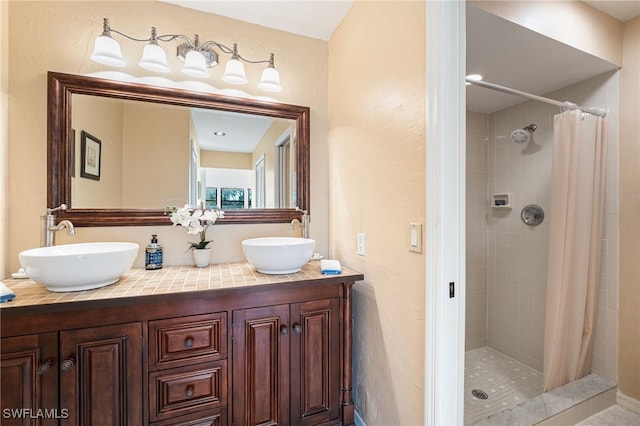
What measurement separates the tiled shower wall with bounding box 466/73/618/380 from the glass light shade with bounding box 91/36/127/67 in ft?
8.54

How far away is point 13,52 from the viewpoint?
1.41 m

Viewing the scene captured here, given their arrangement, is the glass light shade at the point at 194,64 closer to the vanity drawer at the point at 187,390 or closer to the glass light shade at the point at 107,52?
the glass light shade at the point at 107,52

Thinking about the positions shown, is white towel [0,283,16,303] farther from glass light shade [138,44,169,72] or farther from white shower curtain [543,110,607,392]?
white shower curtain [543,110,607,392]

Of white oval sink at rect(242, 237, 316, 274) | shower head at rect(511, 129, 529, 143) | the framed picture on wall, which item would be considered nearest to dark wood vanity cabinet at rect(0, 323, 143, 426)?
white oval sink at rect(242, 237, 316, 274)

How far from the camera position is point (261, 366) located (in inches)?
51.1

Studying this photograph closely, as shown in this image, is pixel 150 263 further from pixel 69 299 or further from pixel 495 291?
pixel 495 291

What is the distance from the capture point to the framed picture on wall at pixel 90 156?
152cm

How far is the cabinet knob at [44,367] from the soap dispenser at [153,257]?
0.57m

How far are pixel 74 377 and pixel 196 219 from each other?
2.73ft

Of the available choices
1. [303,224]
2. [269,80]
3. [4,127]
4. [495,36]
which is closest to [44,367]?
[4,127]

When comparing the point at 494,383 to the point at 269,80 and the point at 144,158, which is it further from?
the point at 144,158

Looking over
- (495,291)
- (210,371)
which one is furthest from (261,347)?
(495,291)

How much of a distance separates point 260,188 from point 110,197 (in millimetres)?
828

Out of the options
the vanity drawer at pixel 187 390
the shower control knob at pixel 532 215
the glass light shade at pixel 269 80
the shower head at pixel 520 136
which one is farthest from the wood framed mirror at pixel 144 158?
the shower control knob at pixel 532 215
